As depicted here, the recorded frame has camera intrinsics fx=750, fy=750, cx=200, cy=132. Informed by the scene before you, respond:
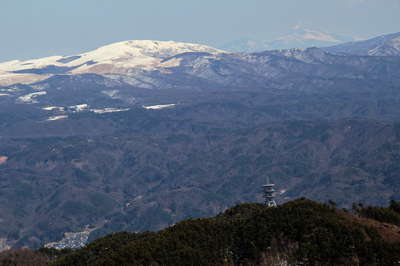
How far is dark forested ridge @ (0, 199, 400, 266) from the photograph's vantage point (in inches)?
2127

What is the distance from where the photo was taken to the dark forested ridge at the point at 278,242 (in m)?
54.0

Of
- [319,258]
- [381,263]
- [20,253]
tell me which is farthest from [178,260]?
[20,253]

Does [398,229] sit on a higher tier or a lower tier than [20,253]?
higher

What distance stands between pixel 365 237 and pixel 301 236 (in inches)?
195

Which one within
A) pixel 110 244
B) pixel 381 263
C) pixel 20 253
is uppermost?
pixel 381 263

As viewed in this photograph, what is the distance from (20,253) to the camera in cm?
11375

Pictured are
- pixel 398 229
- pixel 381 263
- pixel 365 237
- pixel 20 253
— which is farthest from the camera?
pixel 20 253

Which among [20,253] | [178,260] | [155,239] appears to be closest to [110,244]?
[155,239]

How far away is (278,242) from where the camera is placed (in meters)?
58.8

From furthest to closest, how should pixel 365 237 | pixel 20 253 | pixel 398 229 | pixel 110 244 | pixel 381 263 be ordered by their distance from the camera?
pixel 20 253, pixel 110 244, pixel 398 229, pixel 365 237, pixel 381 263

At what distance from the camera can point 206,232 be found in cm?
6450

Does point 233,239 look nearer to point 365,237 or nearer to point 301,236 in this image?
point 301,236

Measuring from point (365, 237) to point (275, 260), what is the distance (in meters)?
7.00

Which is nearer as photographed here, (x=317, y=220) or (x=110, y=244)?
(x=317, y=220)
